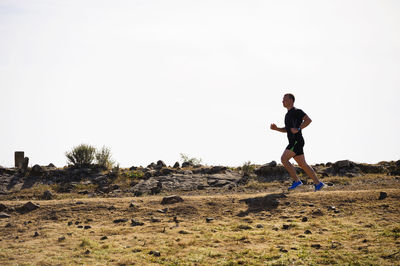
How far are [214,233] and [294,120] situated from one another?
3.79m

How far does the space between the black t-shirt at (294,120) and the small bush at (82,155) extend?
1036 cm

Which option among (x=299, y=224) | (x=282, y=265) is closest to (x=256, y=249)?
(x=282, y=265)

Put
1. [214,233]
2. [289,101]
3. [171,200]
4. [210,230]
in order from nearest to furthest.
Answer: [214,233] → [210,230] → [171,200] → [289,101]

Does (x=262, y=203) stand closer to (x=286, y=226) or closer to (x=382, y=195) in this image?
(x=286, y=226)

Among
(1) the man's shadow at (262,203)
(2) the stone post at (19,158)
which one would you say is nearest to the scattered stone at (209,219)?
(1) the man's shadow at (262,203)

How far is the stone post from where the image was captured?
1727 cm

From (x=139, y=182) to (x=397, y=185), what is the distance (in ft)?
28.2

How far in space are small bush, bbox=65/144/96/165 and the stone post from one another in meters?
2.24

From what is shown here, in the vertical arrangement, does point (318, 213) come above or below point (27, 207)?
below

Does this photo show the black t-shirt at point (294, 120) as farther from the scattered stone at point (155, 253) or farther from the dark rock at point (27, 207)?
the dark rock at point (27, 207)

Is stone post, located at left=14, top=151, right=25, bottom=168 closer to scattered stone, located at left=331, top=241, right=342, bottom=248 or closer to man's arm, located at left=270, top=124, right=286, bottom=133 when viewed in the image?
man's arm, located at left=270, top=124, right=286, bottom=133

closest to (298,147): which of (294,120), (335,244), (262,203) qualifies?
(294,120)

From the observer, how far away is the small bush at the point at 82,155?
55.0 ft

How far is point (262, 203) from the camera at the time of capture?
28.1ft
